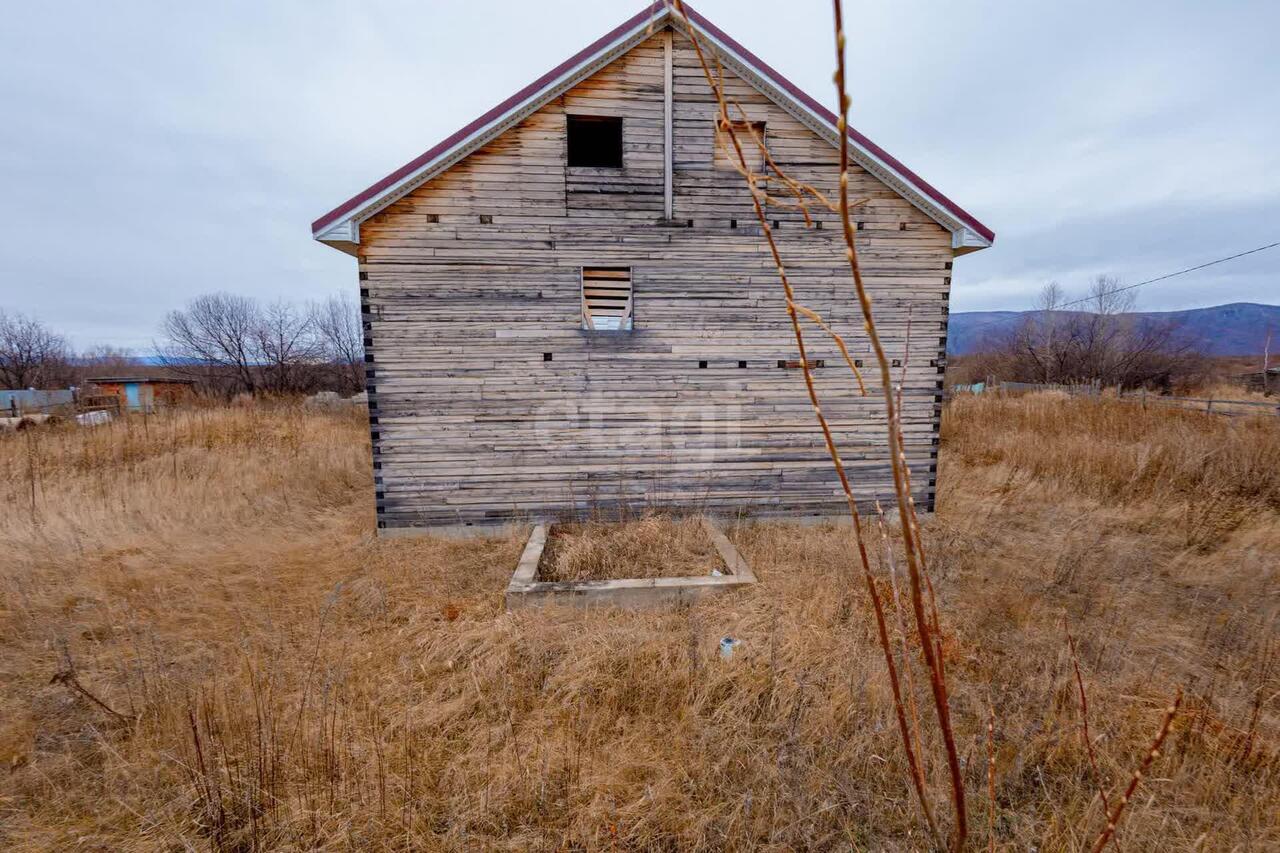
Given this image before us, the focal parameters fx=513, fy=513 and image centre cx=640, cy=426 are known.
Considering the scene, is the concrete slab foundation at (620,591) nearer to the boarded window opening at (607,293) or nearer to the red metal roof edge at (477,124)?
the boarded window opening at (607,293)

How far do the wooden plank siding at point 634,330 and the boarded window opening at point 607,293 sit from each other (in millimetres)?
118

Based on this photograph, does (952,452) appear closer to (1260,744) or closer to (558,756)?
(1260,744)

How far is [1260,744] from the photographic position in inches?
133

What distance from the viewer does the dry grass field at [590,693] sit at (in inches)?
118

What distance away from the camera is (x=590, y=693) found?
12.9 ft

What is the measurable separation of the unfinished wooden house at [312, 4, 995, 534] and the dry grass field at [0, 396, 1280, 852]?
132cm

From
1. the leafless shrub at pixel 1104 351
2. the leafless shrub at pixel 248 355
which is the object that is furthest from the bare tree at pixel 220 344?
the leafless shrub at pixel 1104 351

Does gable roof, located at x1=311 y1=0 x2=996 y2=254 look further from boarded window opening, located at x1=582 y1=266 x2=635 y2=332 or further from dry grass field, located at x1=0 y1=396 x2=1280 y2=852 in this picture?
dry grass field, located at x1=0 y1=396 x2=1280 y2=852

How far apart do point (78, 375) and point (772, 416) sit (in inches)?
2144

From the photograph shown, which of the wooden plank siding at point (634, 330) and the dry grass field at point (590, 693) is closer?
the dry grass field at point (590, 693)

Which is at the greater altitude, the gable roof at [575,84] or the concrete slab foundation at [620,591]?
the gable roof at [575,84]

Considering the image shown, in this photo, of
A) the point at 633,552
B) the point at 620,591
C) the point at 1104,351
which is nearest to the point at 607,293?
the point at 633,552

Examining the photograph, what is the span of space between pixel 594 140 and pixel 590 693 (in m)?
8.67

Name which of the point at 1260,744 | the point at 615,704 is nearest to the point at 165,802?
the point at 615,704
